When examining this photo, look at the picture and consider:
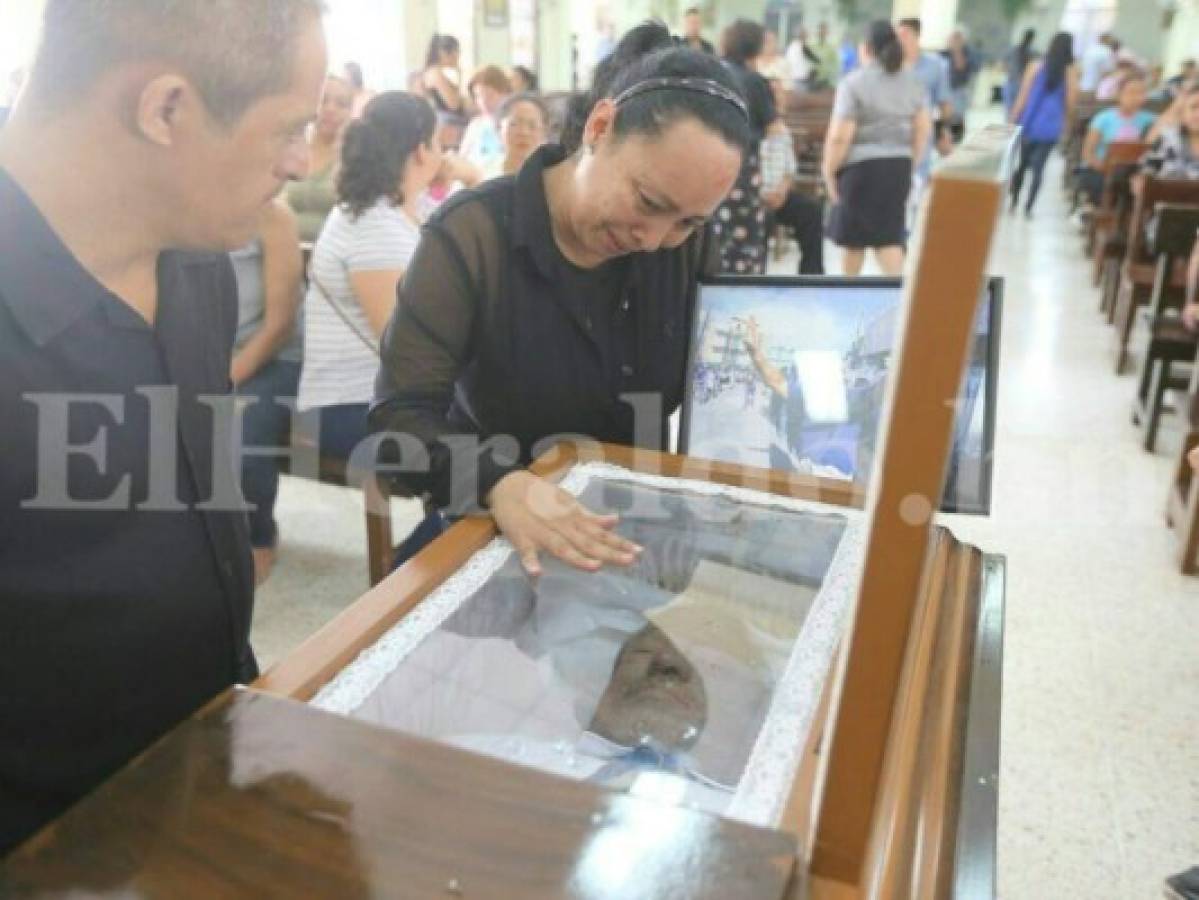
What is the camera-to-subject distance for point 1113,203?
564 centimetres

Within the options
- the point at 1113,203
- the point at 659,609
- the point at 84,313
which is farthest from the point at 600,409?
→ the point at 1113,203

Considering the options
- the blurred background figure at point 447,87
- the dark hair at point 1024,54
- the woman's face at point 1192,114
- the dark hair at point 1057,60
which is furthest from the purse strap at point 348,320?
the dark hair at point 1024,54

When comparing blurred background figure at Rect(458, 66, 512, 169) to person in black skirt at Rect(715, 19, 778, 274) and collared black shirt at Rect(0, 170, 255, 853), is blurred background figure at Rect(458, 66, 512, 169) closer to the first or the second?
person in black skirt at Rect(715, 19, 778, 274)

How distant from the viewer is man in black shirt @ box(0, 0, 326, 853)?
779 mm

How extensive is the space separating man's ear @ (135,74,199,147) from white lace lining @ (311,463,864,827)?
44 centimetres

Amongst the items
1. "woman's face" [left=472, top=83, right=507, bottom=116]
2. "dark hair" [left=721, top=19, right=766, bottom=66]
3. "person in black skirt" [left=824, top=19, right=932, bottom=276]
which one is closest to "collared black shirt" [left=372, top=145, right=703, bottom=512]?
"dark hair" [left=721, top=19, right=766, bottom=66]

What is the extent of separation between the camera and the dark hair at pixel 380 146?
2346 millimetres

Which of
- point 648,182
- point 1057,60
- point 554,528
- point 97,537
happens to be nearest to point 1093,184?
point 1057,60

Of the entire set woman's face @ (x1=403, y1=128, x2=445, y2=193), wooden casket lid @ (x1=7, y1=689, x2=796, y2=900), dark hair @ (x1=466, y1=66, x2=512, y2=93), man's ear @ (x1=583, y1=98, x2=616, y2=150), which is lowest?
wooden casket lid @ (x1=7, y1=689, x2=796, y2=900)

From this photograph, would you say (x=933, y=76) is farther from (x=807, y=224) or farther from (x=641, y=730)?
(x=641, y=730)

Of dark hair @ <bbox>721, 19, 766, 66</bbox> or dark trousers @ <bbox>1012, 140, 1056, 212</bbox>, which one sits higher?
dark hair @ <bbox>721, 19, 766, 66</bbox>

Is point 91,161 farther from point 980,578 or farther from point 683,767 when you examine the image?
point 980,578

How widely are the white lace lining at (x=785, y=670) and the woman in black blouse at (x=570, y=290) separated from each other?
17 centimetres

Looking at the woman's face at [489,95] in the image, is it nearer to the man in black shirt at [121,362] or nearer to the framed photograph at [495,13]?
the man in black shirt at [121,362]
